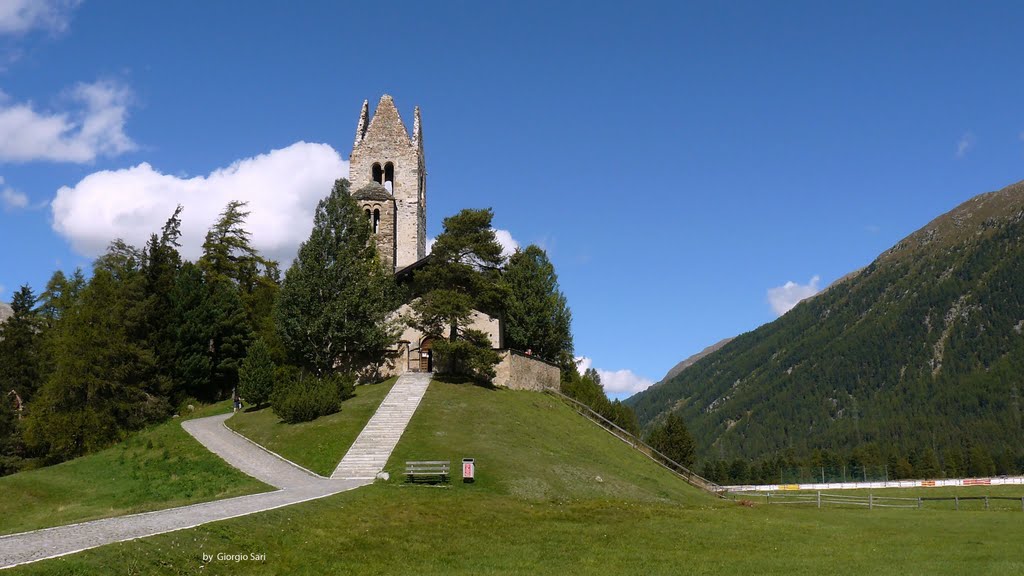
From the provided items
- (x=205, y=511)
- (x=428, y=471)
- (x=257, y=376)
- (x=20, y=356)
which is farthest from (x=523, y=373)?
(x=20, y=356)

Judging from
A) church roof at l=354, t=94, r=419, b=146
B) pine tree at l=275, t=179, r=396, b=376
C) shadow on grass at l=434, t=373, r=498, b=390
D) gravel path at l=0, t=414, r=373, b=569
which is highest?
church roof at l=354, t=94, r=419, b=146

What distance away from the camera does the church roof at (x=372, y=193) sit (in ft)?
192

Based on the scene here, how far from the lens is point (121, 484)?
3038 centimetres

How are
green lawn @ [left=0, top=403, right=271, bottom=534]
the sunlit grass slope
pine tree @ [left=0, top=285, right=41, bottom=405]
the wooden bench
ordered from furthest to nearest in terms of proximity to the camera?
pine tree @ [left=0, top=285, right=41, bottom=405], the sunlit grass slope, the wooden bench, green lawn @ [left=0, top=403, right=271, bottom=534]

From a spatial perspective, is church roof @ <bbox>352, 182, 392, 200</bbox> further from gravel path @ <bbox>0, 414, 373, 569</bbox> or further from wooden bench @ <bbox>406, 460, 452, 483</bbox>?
wooden bench @ <bbox>406, 460, 452, 483</bbox>

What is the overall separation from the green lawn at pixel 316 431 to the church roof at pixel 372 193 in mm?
19886

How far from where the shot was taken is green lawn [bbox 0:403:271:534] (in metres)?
25.4

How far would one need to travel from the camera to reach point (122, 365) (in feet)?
143

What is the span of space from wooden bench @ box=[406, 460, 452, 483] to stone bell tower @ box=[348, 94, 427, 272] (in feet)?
108

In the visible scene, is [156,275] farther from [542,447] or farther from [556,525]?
[556,525]

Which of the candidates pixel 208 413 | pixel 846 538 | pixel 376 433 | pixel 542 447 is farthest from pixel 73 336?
pixel 846 538

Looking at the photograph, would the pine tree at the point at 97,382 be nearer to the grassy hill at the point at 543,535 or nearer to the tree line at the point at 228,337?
the tree line at the point at 228,337

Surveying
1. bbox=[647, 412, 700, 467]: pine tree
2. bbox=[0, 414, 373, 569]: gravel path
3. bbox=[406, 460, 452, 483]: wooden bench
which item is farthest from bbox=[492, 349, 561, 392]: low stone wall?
bbox=[406, 460, 452, 483]: wooden bench

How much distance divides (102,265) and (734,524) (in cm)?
5313
